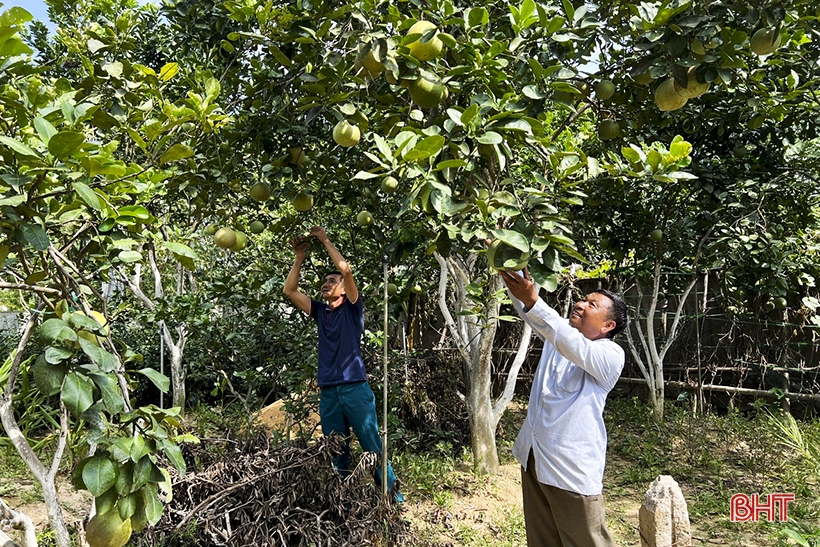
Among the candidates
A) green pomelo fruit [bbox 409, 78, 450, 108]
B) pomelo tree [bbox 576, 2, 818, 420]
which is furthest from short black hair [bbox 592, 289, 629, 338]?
green pomelo fruit [bbox 409, 78, 450, 108]

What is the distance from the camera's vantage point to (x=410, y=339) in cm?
607

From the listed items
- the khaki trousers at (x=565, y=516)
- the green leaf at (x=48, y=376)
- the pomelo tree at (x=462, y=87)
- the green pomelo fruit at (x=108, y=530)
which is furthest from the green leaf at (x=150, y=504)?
the khaki trousers at (x=565, y=516)

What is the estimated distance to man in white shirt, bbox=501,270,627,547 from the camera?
2.05 metres

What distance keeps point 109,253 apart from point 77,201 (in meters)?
0.41

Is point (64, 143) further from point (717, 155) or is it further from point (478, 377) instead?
point (717, 155)

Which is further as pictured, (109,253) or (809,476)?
(809,476)

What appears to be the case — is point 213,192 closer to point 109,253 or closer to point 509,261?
point 109,253

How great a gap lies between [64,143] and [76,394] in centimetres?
42

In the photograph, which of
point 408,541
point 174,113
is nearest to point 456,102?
point 174,113

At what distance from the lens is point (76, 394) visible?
93 centimetres

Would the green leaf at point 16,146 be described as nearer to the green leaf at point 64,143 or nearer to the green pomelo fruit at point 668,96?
the green leaf at point 64,143

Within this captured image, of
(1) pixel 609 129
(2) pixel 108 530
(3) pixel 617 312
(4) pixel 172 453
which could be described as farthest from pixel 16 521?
(1) pixel 609 129

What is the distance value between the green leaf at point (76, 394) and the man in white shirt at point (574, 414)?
1.28m

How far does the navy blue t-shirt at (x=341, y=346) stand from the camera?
3.17 meters
